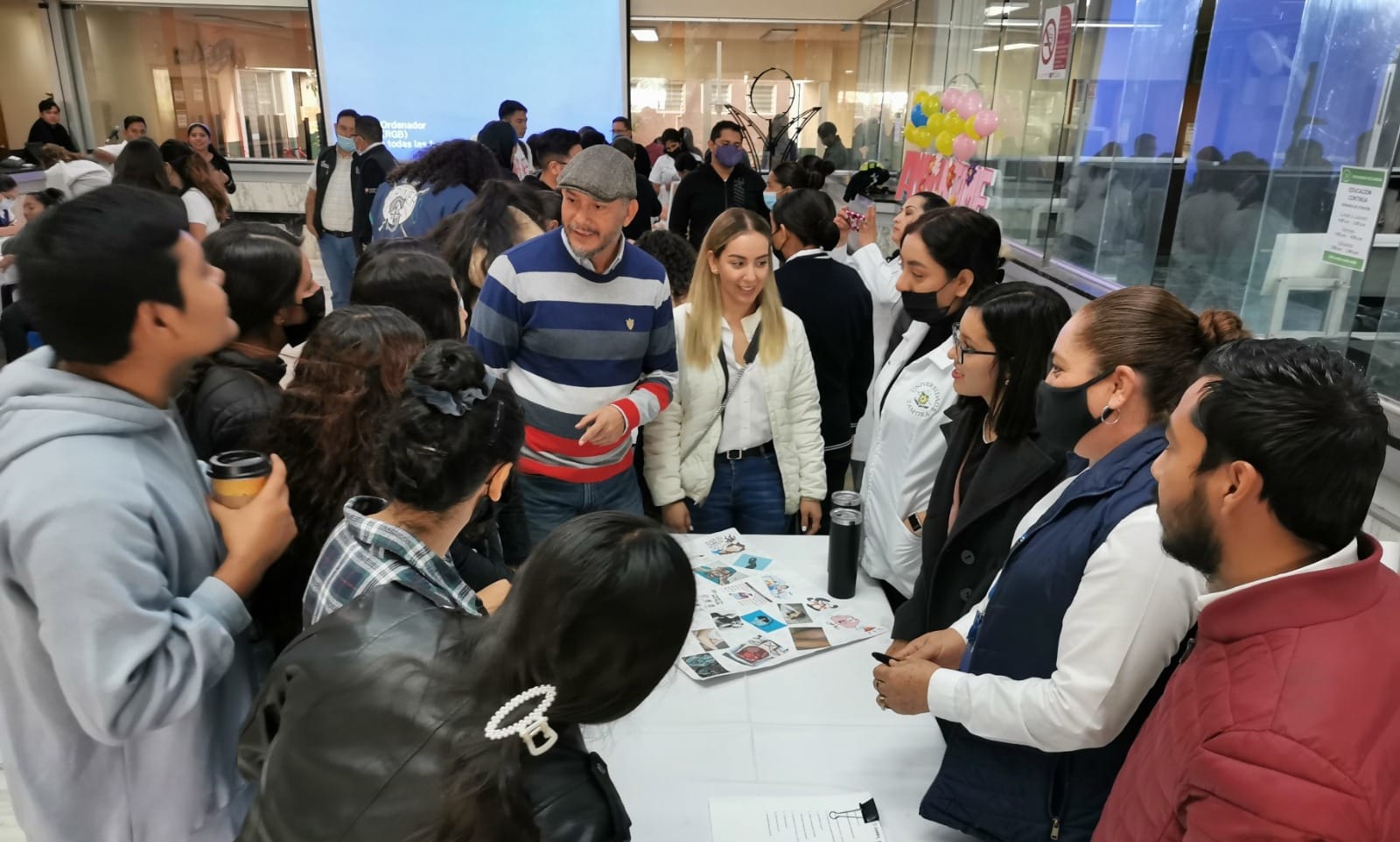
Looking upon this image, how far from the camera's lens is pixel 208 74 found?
33.7 ft

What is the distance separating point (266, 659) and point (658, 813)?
27.4 inches

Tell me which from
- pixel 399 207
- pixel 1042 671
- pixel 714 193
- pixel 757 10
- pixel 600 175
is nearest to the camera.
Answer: pixel 1042 671

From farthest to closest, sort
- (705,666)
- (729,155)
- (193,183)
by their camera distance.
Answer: (729,155) < (193,183) < (705,666)

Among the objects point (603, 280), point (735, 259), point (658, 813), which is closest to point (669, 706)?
point (658, 813)

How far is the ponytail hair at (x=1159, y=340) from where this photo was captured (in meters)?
1.36

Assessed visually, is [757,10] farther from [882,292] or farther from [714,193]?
[882,292]

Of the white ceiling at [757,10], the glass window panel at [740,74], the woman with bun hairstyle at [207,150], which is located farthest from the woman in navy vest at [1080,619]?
the glass window panel at [740,74]

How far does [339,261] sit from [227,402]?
4514mm

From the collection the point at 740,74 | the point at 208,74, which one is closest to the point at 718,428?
the point at 740,74

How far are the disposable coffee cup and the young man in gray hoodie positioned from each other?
15mm

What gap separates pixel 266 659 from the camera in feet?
4.70

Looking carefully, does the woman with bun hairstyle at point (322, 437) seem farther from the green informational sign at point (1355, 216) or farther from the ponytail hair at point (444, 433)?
the green informational sign at point (1355, 216)

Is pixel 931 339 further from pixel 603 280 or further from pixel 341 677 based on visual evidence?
pixel 341 677

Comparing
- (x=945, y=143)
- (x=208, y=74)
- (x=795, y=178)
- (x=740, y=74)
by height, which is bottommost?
(x=795, y=178)
